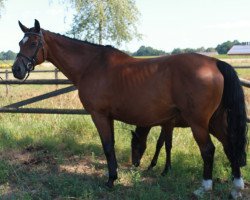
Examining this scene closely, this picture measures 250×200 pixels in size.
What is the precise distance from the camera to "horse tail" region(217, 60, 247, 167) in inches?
159

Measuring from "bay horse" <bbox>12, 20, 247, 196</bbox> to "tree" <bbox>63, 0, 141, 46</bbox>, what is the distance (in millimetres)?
15109

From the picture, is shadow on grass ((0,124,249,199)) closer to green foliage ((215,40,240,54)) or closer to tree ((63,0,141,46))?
tree ((63,0,141,46))

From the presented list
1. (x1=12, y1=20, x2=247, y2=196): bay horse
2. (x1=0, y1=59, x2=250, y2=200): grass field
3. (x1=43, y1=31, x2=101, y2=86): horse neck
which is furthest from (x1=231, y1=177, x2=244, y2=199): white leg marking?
(x1=43, y1=31, x2=101, y2=86): horse neck

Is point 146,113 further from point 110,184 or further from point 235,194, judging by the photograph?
point 235,194

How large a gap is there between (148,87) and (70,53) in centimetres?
137

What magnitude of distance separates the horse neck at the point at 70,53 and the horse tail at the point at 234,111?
1.83m

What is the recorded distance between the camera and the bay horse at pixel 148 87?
3.97 meters

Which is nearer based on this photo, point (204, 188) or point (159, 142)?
point (204, 188)


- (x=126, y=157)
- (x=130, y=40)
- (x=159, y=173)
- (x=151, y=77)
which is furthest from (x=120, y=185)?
(x=130, y=40)

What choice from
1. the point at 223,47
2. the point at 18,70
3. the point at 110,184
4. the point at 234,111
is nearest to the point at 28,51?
the point at 18,70

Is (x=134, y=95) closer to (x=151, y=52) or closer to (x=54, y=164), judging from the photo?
(x=54, y=164)

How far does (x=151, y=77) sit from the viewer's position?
13.8ft

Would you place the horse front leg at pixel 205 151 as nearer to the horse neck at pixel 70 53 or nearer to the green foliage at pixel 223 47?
the horse neck at pixel 70 53

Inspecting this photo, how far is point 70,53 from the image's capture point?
4.89 m
